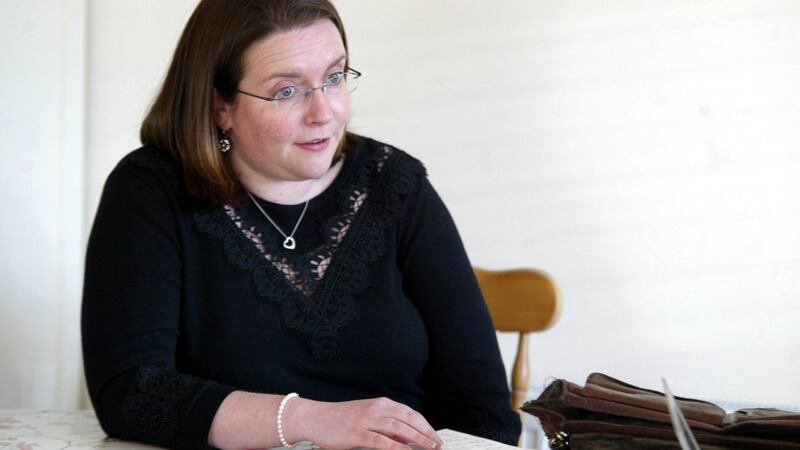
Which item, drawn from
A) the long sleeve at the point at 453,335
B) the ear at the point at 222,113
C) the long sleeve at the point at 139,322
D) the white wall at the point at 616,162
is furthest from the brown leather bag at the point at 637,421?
the white wall at the point at 616,162

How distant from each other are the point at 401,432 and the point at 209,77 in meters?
0.69

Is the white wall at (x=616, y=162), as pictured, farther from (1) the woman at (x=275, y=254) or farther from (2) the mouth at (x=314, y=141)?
(2) the mouth at (x=314, y=141)

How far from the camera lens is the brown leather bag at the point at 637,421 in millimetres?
837

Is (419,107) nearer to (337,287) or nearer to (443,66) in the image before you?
(443,66)

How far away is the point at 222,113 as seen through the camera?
5.11 ft

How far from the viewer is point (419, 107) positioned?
7.61 ft

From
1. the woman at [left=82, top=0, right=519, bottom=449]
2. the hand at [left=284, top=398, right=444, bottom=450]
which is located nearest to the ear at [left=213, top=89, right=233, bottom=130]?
the woman at [left=82, top=0, right=519, bottom=449]

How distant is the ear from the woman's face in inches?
0.7

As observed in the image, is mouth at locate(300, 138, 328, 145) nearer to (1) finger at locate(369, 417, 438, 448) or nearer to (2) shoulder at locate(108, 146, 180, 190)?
(2) shoulder at locate(108, 146, 180, 190)

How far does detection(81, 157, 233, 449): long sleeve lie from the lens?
1.26 m

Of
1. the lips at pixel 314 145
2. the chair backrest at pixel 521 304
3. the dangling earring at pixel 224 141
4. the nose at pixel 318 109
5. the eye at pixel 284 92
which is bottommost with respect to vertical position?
the chair backrest at pixel 521 304

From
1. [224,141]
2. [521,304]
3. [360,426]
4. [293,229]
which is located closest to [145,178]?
[224,141]

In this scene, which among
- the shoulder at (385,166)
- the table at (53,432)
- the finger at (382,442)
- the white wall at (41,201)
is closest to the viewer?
the finger at (382,442)

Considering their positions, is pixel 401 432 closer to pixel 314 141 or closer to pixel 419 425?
pixel 419 425
